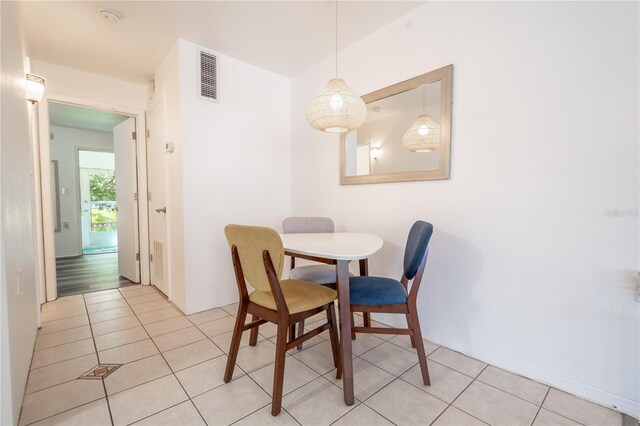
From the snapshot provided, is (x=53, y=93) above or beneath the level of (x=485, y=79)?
above

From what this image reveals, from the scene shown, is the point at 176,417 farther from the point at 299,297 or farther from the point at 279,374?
the point at 299,297

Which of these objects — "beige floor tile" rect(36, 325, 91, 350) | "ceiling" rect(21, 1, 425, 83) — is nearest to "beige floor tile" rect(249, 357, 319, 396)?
"beige floor tile" rect(36, 325, 91, 350)

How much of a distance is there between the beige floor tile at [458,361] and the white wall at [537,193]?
0.07m

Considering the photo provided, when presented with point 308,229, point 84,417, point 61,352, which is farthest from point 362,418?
point 61,352

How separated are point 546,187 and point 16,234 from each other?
9.10 feet

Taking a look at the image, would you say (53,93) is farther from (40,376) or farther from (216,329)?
(216,329)

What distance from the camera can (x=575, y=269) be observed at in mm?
1509

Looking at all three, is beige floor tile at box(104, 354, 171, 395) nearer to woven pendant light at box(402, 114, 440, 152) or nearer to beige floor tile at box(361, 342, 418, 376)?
beige floor tile at box(361, 342, 418, 376)

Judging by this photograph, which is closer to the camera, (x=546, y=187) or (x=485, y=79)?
(x=546, y=187)

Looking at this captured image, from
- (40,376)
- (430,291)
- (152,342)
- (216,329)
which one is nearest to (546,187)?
(430,291)

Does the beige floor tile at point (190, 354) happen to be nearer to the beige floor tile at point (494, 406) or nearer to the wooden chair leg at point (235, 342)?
the wooden chair leg at point (235, 342)

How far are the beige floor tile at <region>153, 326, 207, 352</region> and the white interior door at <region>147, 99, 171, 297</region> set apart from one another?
836mm

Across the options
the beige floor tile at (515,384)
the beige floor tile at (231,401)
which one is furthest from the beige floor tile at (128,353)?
the beige floor tile at (515,384)

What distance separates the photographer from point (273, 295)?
137 cm
